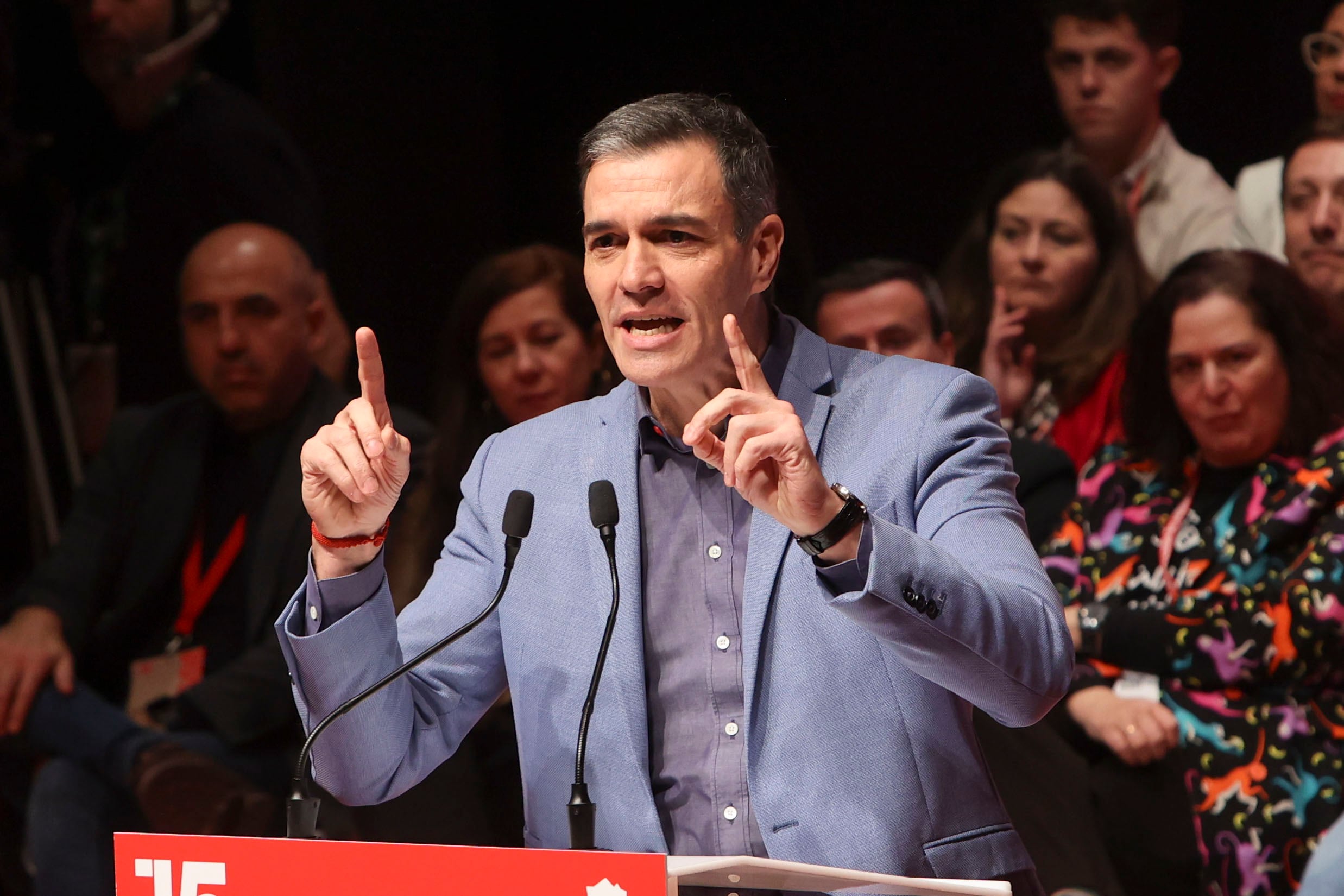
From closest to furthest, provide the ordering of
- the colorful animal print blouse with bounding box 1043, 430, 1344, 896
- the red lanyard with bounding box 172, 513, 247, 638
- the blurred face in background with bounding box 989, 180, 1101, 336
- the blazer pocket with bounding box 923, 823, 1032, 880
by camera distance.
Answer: the blazer pocket with bounding box 923, 823, 1032, 880, the colorful animal print blouse with bounding box 1043, 430, 1344, 896, the blurred face in background with bounding box 989, 180, 1101, 336, the red lanyard with bounding box 172, 513, 247, 638

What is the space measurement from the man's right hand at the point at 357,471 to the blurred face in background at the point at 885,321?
1.99 metres

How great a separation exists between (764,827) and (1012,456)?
1969 mm

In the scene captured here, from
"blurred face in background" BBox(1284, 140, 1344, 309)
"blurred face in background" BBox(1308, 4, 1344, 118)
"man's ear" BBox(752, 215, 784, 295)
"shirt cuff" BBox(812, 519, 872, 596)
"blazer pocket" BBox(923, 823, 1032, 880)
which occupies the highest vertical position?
"blurred face in background" BBox(1308, 4, 1344, 118)

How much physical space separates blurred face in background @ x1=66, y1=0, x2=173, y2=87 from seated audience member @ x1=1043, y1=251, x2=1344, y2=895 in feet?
9.98

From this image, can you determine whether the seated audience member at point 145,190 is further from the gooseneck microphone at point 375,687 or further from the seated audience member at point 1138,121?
the gooseneck microphone at point 375,687

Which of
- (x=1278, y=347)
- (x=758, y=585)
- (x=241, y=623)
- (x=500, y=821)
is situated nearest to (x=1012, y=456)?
(x=1278, y=347)

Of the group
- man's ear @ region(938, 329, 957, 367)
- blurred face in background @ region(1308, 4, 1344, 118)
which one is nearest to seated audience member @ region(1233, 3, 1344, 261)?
blurred face in background @ region(1308, 4, 1344, 118)

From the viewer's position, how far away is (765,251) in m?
2.00

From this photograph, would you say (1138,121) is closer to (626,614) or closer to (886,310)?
(886,310)

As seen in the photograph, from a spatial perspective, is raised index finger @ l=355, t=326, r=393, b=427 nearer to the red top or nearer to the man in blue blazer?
the man in blue blazer

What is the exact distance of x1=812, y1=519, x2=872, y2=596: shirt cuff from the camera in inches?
58.9

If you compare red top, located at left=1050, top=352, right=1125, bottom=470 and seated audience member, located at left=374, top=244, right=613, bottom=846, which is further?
seated audience member, located at left=374, top=244, right=613, bottom=846

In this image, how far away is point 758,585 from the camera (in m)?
1.76

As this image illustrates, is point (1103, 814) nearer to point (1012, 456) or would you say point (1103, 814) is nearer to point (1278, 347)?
point (1012, 456)
